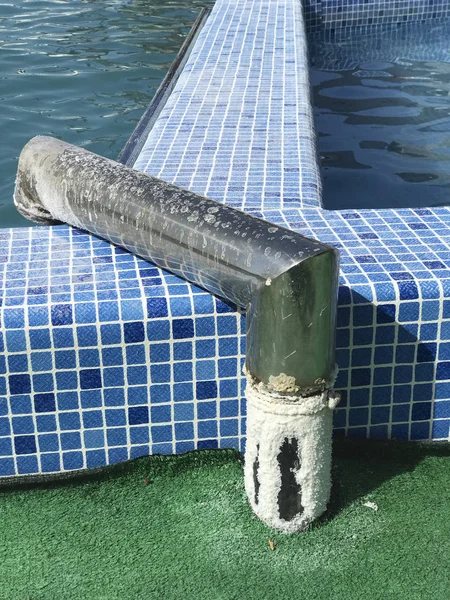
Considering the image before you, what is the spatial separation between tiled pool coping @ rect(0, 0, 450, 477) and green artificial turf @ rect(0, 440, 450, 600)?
9cm

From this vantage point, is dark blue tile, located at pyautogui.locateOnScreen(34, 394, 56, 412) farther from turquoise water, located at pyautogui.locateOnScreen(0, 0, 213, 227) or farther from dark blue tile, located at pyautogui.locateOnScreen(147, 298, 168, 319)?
turquoise water, located at pyautogui.locateOnScreen(0, 0, 213, 227)

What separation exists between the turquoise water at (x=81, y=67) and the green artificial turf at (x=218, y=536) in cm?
339

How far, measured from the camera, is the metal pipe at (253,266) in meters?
2.31

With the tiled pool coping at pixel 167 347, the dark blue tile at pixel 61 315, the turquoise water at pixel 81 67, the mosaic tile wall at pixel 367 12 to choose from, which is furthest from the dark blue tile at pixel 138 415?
the mosaic tile wall at pixel 367 12

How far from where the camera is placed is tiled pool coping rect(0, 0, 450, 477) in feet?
8.84

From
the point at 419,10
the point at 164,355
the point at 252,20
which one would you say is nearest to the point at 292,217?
the point at 164,355

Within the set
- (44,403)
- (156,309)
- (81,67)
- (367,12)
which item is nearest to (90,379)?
(44,403)

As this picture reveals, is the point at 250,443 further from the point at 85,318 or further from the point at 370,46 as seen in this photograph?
the point at 370,46

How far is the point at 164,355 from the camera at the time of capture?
9.00 ft

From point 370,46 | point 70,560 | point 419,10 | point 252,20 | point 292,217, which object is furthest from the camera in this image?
point 419,10

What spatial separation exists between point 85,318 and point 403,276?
3.42 ft

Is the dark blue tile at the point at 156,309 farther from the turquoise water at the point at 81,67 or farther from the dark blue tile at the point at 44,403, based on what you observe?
the turquoise water at the point at 81,67

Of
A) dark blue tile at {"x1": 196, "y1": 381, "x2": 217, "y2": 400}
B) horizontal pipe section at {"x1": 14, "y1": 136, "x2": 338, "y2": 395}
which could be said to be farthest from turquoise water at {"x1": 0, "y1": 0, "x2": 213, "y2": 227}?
dark blue tile at {"x1": 196, "y1": 381, "x2": 217, "y2": 400}

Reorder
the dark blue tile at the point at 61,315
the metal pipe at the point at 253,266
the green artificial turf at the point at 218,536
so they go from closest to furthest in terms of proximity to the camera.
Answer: the metal pipe at the point at 253,266
the green artificial turf at the point at 218,536
the dark blue tile at the point at 61,315
